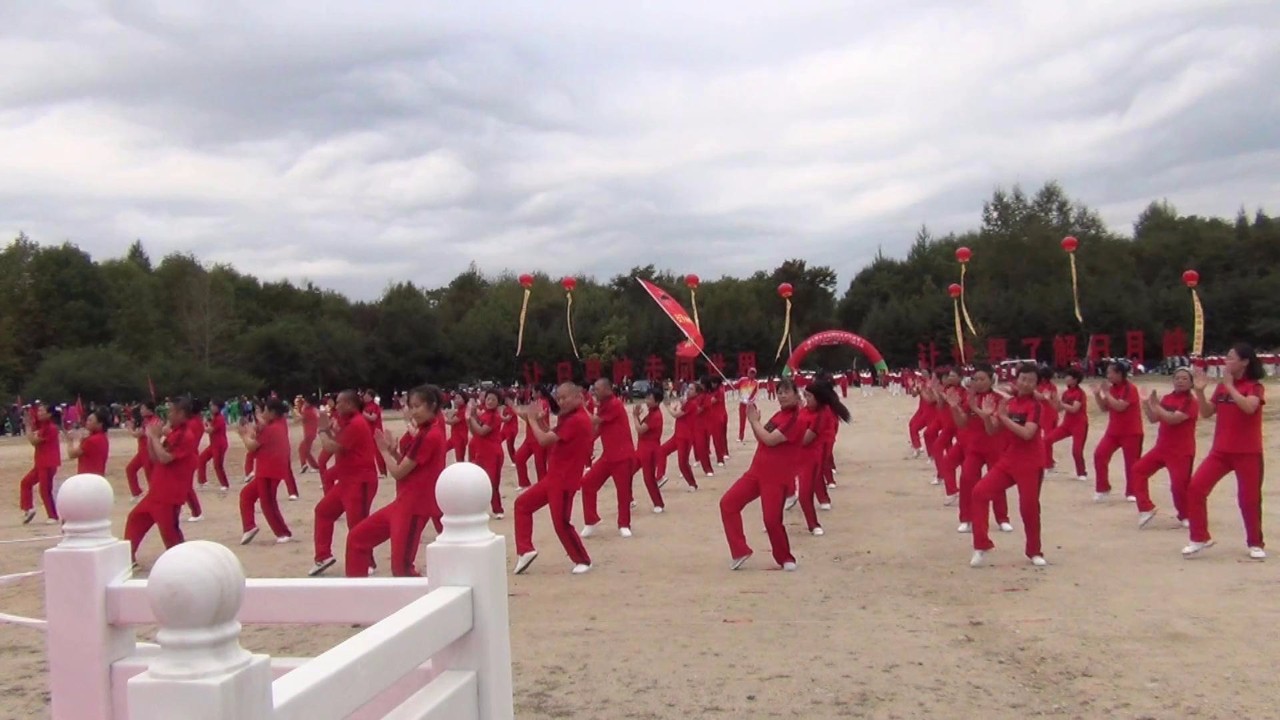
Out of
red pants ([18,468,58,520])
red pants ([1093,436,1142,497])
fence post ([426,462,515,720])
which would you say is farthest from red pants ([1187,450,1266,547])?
red pants ([18,468,58,520])

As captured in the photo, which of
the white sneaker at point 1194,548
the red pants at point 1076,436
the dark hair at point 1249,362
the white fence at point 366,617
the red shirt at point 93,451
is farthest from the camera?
the red pants at point 1076,436

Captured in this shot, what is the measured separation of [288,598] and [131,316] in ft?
211

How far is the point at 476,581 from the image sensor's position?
2725mm

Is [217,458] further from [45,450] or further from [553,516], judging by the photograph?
[553,516]

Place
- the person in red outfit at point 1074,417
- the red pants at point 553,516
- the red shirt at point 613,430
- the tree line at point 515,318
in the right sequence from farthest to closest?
the tree line at point 515,318, the person in red outfit at point 1074,417, the red shirt at point 613,430, the red pants at point 553,516

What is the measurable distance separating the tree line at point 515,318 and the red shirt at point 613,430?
43640 mm

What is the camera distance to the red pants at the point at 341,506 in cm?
909

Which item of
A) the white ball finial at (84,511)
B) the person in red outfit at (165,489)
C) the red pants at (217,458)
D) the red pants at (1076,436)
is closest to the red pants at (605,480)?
the person in red outfit at (165,489)

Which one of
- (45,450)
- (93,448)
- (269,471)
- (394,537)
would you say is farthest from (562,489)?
(45,450)

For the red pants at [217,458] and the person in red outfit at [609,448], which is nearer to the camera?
the person in red outfit at [609,448]

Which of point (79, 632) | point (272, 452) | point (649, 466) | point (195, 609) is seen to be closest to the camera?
point (195, 609)

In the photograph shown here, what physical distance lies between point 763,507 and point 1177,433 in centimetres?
424

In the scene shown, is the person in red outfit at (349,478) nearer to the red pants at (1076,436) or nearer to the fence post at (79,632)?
the fence post at (79,632)

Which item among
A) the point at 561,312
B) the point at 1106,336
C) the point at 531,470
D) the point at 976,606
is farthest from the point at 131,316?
the point at 976,606
